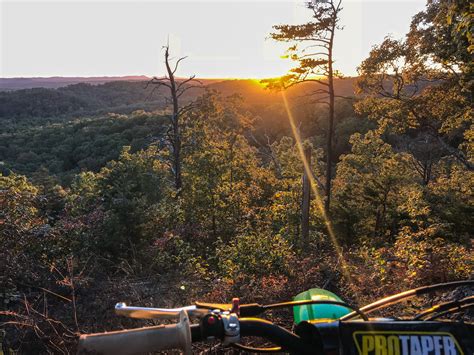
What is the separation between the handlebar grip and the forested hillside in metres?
2.82

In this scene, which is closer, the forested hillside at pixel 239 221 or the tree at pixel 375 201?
the forested hillside at pixel 239 221

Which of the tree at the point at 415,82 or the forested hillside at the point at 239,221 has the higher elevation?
the tree at the point at 415,82

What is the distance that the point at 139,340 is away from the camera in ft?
3.45

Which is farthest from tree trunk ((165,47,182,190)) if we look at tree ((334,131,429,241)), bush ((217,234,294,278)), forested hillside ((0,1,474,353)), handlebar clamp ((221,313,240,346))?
handlebar clamp ((221,313,240,346))

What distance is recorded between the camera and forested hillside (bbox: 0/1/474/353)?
6.63 m

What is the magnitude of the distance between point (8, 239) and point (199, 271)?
413 cm

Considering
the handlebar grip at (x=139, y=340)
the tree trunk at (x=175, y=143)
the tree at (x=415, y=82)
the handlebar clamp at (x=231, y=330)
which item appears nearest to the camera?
the handlebar grip at (x=139, y=340)

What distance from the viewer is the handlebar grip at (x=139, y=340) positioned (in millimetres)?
1002

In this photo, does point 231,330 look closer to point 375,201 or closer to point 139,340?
point 139,340

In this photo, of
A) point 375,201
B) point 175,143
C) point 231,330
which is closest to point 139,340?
point 231,330

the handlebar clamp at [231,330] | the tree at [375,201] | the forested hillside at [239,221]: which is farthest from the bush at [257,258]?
the tree at [375,201]

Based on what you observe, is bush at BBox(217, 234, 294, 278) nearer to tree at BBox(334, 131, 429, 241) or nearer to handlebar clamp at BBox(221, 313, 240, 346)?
handlebar clamp at BBox(221, 313, 240, 346)

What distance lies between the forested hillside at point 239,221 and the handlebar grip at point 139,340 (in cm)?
282

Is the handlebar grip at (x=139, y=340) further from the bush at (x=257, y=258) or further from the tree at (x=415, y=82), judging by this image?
the tree at (x=415, y=82)
